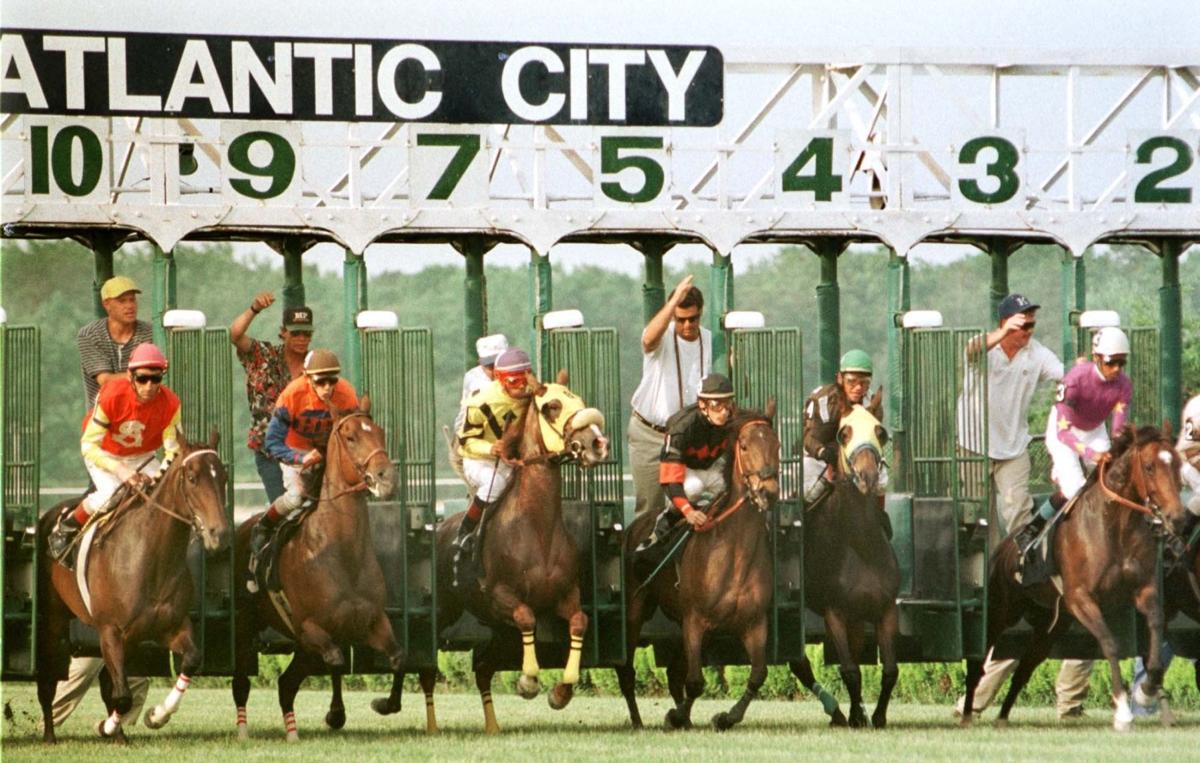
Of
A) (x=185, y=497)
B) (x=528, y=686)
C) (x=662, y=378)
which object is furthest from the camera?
(x=662, y=378)

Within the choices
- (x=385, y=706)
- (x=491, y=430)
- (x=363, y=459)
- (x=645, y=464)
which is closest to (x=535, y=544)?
(x=491, y=430)

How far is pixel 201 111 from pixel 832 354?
10.8 ft

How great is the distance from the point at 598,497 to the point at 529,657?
87 centimetres

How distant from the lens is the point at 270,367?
11.0 m

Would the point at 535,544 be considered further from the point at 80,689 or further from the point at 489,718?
the point at 80,689

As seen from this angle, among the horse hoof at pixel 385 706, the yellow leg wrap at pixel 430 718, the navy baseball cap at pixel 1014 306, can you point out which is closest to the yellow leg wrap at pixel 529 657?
the yellow leg wrap at pixel 430 718

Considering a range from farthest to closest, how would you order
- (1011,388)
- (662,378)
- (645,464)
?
(1011,388) → (645,464) → (662,378)

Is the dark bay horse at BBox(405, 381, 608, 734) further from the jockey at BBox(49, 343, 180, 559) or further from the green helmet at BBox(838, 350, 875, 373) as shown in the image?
the jockey at BBox(49, 343, 180, 559)

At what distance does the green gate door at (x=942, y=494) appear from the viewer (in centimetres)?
1116

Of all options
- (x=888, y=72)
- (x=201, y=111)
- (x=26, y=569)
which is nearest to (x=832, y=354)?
(x=888, y=72)

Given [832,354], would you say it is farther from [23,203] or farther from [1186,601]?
[23,203]

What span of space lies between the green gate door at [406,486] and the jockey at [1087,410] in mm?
3067

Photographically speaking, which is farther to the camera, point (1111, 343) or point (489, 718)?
point (1111, 343)

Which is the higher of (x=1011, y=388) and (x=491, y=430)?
(x=1011, y=388)
